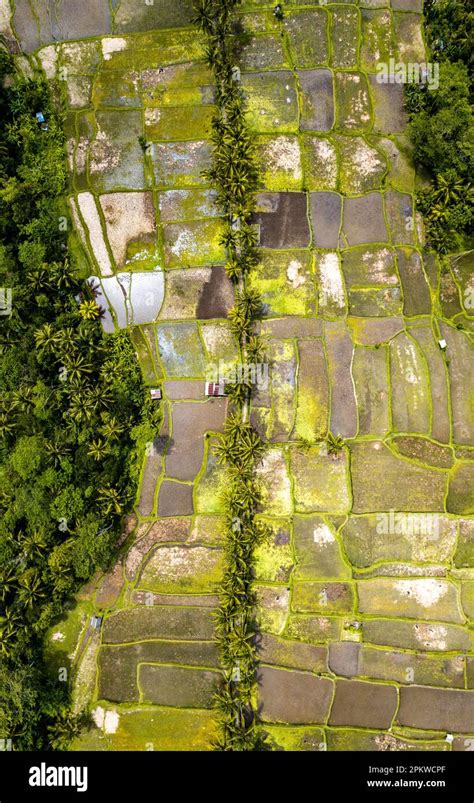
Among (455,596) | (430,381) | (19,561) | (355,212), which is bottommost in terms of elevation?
(455,596)

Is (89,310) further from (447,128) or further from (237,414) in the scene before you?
(447,128)

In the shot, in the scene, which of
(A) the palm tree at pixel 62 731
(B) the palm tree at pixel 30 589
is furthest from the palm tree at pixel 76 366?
(A) the palm tree at pixel 62 731

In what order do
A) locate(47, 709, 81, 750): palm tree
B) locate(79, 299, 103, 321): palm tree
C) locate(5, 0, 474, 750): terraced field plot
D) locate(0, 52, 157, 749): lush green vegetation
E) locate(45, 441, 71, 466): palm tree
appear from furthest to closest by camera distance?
locate(79, 299, 103, 321): palm tree
locate(5, 0, 474, 750): terraced field plot
locate(45, 441, 71, 466): palm tree
locate(47, 709, 81, 750): palm tree
locate(0, 52, 157, 749): lush green vegetation

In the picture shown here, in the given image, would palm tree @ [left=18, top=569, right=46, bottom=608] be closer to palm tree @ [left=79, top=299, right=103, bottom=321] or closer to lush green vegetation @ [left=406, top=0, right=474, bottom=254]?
palm tree @ [left=79, top=299, right=103, bottom=321]

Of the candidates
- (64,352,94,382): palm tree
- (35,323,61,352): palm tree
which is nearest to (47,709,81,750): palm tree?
(64,352,94,382): palm tree
